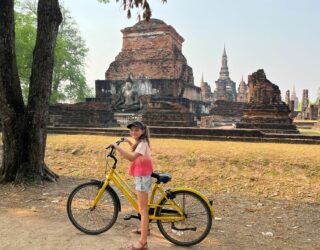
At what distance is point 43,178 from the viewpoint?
7809 millimetres

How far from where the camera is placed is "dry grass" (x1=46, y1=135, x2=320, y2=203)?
7.79m

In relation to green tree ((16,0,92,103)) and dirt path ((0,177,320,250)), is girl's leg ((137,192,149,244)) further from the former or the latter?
green tree ((16,0,92,103))

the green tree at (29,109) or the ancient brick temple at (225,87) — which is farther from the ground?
the ancient brick temple at (225,87)

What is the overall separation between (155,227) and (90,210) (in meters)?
0.96

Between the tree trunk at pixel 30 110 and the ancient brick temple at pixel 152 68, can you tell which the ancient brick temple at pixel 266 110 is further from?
the tree trunk at pixel 30 110

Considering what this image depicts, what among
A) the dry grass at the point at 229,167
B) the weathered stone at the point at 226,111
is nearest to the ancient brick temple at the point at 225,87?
the weathered stone at the point at 226,111

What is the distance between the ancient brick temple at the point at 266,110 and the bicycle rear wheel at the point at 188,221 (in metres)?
13.2

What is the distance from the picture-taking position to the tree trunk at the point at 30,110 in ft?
24.4

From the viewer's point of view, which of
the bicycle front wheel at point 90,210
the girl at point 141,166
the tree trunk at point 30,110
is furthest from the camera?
the tree trunk at point 30,110

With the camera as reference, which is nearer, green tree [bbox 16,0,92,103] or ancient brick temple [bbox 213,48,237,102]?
green tree [bbox 16,0,92,103]

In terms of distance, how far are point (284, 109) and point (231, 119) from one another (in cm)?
1633

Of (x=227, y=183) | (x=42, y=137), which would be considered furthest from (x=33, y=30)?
(x=227, y=183)

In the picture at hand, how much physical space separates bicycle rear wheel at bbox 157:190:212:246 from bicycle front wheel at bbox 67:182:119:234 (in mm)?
734

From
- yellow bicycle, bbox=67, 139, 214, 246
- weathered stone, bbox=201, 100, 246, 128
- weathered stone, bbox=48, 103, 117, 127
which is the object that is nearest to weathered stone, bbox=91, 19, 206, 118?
weathered stone, bbox=201, 100, 246, 128
